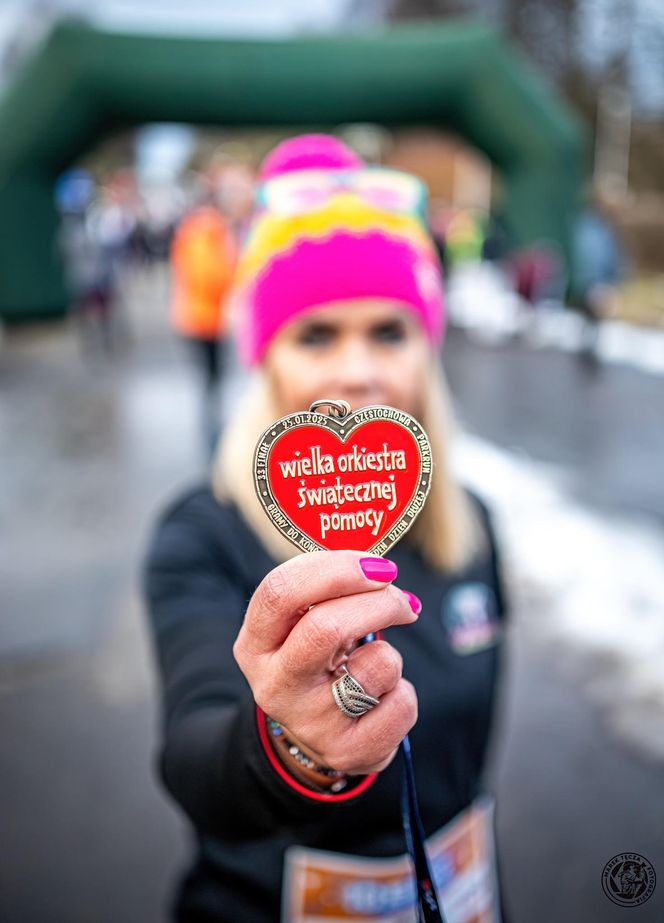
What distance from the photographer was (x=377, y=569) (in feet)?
1.86

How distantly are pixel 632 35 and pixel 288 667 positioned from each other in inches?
1002

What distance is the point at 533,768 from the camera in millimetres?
2451

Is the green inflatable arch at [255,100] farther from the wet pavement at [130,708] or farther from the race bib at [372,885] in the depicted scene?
the race bib at [372,885]

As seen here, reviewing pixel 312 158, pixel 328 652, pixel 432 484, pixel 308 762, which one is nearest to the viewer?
pixel 328 652

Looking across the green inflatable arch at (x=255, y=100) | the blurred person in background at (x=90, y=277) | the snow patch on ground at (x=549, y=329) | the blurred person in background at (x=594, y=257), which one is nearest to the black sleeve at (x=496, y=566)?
the snow patch on ground at (x=549, y=329)

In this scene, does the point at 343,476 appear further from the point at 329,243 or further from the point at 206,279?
the point at 206,279

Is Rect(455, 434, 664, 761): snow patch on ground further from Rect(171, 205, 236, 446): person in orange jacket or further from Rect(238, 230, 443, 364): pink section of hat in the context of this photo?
Rect(171, 205, 236, 446): person in orange jacket

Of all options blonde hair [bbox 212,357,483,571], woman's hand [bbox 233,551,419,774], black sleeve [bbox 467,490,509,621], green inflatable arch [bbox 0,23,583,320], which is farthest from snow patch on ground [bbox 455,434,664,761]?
green inflatable arch [bbox 0,23,583,320]

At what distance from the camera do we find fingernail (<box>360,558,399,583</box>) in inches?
22.3

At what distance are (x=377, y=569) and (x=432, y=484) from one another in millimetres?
588

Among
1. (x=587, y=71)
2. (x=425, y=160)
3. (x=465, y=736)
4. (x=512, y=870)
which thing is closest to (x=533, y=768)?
(x=512, y=870)

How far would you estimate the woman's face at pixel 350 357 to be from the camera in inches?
45.3

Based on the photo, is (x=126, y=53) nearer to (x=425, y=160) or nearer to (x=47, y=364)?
(x=47, y=364)

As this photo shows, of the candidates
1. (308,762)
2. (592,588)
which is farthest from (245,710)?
(592,588)
